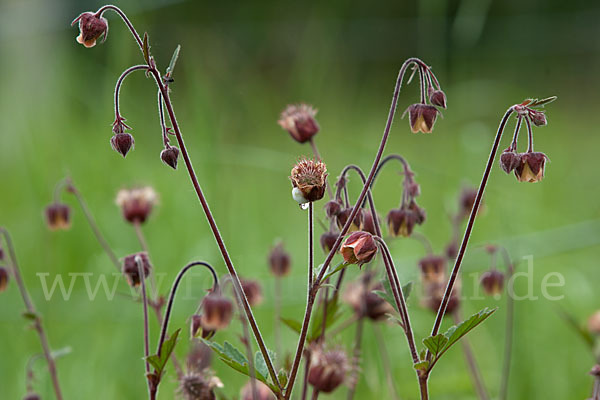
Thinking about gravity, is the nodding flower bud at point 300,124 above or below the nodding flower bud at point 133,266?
above

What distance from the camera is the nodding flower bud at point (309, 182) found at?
0.90 metres

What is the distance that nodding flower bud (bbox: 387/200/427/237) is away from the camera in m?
1.11

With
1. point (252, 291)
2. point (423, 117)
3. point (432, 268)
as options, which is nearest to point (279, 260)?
point (252, 291)

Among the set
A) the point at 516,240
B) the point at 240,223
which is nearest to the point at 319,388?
the point at 516,240

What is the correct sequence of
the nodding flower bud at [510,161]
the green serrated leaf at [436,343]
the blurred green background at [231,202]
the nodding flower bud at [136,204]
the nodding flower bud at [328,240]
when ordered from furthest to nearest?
the blurred green background at [231,202] < the nodding flower bud at [136,204] < the nodding flower bud at [328,240] < the nodding flower bud at [510,161] < the green serrated leaf at [436,343]

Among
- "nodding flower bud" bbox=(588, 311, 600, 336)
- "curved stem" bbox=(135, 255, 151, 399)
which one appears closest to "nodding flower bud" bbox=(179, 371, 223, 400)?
"curved stem" bbox=(135, 255, 151, 399)

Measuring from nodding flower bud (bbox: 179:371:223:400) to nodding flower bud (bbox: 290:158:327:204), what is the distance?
1.17ft

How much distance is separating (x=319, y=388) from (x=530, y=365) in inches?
31.8

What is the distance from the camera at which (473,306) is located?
7.33 feet

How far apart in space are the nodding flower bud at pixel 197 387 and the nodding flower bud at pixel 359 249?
0.34 metres

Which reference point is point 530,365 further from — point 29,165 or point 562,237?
point 29,165

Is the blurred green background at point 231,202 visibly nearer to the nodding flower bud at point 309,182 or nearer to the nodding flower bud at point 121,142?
the nodding flower bud at point 121,142

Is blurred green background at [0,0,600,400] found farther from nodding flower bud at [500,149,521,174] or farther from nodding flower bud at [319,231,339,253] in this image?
nodding flower bud at [500,149,521,174]

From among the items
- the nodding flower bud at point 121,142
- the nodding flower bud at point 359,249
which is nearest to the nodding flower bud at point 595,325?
the nodding flower bud at point 359,249
